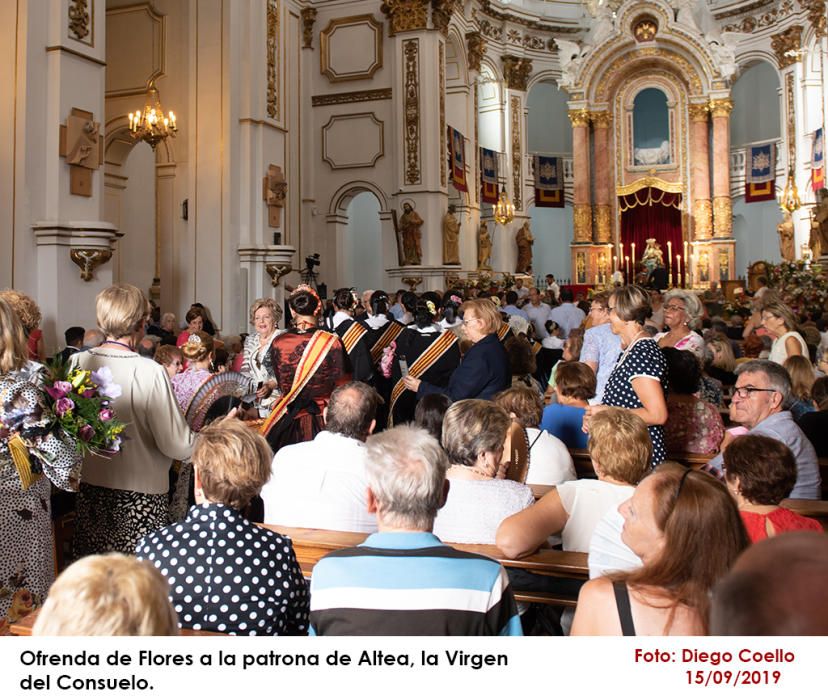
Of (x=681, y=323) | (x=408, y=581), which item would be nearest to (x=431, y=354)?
(x=681, y=323)

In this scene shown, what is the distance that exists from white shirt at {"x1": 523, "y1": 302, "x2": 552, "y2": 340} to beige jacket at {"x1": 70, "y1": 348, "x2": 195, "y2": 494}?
9.59 metres

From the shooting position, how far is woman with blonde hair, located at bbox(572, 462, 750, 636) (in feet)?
6.28

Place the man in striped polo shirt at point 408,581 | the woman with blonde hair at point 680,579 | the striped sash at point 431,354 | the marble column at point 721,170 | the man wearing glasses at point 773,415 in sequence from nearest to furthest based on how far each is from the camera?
the woman with blonde hair at point 680,579
the man in striped polo shirt at point 408,581
the man wearing glasses at point 773,415
the striped sash at point 431,354
the marble column at point 721,170

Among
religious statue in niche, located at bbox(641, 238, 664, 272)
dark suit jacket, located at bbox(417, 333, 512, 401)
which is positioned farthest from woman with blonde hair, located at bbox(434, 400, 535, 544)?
religious statue in niche, located at bbox(641, 238, 664, 272)

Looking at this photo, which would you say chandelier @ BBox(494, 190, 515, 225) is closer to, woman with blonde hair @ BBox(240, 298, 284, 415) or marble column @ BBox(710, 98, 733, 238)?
marble column @ BBox(710, 98, 733, 238)

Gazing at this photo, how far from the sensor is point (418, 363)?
6.71 m

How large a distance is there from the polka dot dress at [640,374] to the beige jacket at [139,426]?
7.37 feet

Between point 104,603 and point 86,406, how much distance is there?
2110mm

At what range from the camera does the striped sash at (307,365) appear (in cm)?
520

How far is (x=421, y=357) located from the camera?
6.74 metres

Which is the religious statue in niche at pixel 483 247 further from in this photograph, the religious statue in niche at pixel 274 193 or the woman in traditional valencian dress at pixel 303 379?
the woman in traditional valencian dress at pixel 303 379

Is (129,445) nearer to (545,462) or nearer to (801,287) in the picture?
(545,462)

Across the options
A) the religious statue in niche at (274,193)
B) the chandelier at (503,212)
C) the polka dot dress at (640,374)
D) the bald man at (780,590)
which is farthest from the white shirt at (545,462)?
the chandelier at (503,212)
